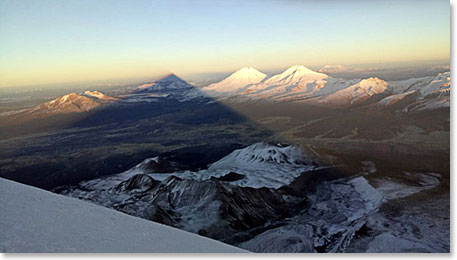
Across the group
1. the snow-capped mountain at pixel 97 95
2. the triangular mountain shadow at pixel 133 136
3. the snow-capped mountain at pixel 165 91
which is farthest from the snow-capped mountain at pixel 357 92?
the snow-capped mountain at pixel 97 95

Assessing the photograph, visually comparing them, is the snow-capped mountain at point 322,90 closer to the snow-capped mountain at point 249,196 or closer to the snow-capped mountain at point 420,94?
the snow-capped mountain at point 420,94

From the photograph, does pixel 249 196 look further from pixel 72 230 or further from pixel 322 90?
pixel 322 90

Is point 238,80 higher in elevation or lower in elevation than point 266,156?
higher

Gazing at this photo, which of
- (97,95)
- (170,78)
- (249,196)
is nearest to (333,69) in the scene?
(249,196)

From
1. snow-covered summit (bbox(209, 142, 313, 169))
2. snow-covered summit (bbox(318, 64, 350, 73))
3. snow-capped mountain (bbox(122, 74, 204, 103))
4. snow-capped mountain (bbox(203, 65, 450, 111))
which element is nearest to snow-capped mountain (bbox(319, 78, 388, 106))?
snow-capped mountain (bbox(203, 65, 450, 111))

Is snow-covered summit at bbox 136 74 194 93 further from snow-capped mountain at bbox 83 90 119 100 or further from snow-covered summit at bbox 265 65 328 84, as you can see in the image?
snow-covered summit at bbox 265 65 328 84
